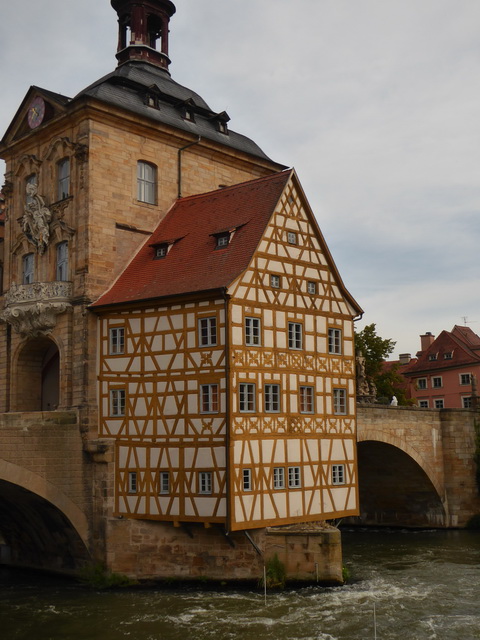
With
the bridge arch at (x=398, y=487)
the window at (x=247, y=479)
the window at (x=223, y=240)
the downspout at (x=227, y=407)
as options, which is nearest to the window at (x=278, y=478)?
the window at (x=247, y=479)

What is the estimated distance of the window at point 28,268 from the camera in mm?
30911

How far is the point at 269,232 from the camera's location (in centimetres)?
2688

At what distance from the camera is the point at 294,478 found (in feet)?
86.1

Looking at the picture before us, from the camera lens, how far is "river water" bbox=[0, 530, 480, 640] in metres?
20.5

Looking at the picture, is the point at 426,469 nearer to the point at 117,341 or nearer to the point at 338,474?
the point at 338,474

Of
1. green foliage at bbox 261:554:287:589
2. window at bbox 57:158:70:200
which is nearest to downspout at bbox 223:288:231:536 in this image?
green foliage at bbox 261:554:287:589

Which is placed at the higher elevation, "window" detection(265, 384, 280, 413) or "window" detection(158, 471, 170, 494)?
"window" detection(265, 384, 280, 413)

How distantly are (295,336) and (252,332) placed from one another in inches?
75.2

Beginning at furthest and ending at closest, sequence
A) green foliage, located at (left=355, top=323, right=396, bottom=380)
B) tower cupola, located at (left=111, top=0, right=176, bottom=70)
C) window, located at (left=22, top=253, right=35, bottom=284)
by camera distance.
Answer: green foliage, located at (left=355, top=323, right=396, bottom=380) → tower cupola, located at (left=111, top=0, right=176, bottom=70) → window, located at (left=22, top=253, right=35, bottom=284)

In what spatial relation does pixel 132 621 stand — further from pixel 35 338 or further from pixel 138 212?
pixel 138 212

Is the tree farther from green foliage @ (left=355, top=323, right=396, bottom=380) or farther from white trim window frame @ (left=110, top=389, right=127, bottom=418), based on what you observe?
white trim window frame @ (left=110, top=389, right=127, bottom=418)

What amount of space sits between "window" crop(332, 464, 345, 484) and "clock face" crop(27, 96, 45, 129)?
1613 cm

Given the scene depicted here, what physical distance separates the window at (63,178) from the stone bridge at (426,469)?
57.7ft

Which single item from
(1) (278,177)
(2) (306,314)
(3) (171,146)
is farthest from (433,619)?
(3) (171,146)
